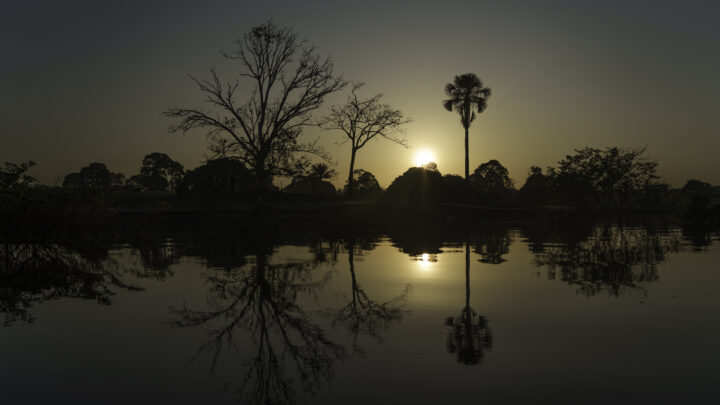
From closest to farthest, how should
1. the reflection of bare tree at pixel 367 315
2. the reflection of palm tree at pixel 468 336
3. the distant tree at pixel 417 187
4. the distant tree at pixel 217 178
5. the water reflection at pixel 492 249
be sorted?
the reflection of palm tree at pixel 468 336, the reflection of bare tree at pixel 367 315, the water reflection at pixel 492 249, the distant tree at pixel 417 187, the distant tree at pixel 217 178

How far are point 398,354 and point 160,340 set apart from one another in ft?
10.3

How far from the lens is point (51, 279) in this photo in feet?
35.6

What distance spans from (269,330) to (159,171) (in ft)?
410

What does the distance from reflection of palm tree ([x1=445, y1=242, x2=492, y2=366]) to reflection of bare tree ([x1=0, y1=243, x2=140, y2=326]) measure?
6031 mm

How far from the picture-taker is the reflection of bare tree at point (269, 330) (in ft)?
16.5

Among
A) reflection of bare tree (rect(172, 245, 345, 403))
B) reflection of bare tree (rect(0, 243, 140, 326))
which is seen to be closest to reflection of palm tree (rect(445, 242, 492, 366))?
reflection of bare tree (rect(172, 245, 345, 403))

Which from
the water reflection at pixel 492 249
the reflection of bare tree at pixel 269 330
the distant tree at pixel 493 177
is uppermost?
the distant tree at pixel 493 177

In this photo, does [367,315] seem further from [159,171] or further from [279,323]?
[159,171]

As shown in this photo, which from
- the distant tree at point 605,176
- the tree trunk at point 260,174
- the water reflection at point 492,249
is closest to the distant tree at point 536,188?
the distant tree at point 605,176

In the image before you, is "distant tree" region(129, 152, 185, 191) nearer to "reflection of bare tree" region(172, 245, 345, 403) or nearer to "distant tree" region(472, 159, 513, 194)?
"distant tree" region(472, 159, 513, 194)

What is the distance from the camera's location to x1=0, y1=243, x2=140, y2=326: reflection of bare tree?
8661mm

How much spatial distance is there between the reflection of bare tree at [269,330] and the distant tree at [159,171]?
117875mm

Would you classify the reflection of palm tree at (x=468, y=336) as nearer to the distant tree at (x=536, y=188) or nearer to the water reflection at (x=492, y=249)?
the water reflection at (x=492, y=249)

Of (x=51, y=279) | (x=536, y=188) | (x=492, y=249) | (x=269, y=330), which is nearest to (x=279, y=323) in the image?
(x=269, y=330)
